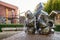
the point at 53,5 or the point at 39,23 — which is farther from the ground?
the point at 53,5

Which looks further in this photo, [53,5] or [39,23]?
[53,5]

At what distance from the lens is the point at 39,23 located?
6.34 m

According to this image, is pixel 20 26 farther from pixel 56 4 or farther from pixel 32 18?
pixel 56 4

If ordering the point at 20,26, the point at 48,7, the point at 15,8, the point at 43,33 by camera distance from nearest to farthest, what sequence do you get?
the point at 43,33
the point at 20,26
the point at 15,8
the point at 48,7

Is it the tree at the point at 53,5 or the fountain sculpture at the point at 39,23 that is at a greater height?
the tree at the point at 53,5

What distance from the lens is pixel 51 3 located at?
3341 centimetres

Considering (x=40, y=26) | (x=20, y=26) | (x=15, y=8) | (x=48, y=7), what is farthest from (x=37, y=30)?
(x=48, y=7)

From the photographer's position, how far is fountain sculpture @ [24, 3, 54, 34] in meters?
6.26

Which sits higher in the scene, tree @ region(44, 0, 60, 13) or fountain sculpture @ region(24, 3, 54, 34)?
tree @ region(44, 0, 60, 13)

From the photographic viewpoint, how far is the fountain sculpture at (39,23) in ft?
20.6

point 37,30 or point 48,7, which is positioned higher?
point 48,7

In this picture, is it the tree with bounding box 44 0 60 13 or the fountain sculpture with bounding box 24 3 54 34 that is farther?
the tree with bounding box 44 0 60 13

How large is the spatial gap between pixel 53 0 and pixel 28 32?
27332 mm

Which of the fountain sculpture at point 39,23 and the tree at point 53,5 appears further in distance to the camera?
the tree at point 53,5
